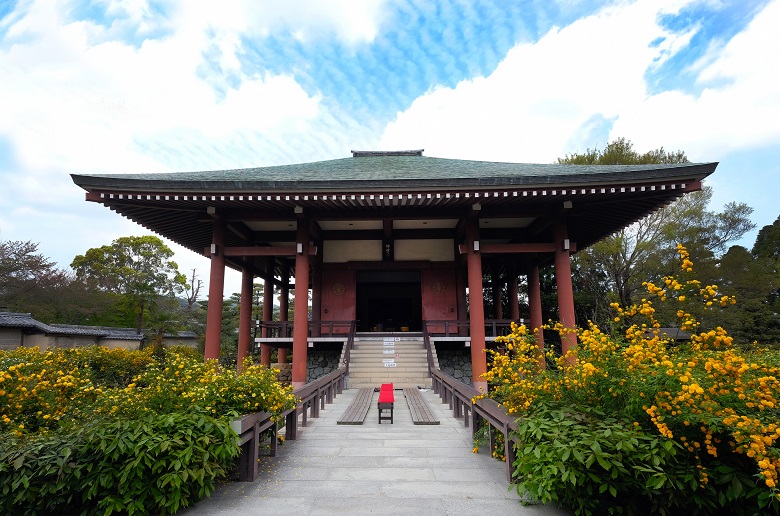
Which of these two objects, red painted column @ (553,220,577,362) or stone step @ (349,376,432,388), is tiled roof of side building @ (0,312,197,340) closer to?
stone step @ (349,376,432,388)

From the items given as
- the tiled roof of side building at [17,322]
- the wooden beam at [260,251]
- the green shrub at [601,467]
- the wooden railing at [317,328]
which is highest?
the wooden beam at [260,251]

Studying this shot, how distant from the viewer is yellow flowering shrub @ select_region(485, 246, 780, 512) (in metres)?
2.87

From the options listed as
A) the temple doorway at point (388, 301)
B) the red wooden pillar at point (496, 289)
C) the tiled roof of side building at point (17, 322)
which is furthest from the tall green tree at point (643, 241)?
the tiled roof of side building at point (17, 322)

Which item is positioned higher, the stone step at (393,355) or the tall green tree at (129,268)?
the tall green tree at (129,268)

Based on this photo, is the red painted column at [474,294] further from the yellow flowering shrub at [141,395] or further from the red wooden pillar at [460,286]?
the yellow flowering shrub at [141,395]

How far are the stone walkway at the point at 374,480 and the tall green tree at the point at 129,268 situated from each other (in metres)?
33.3

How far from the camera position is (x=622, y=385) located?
11.9ft

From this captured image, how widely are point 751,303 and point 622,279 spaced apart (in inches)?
217

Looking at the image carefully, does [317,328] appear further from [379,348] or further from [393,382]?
[393,382]

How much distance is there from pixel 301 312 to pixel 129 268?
3570cm

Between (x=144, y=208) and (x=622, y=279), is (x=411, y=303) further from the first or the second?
(x=144, y=208)

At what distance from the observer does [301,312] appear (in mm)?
11953

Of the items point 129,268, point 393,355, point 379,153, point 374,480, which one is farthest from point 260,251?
point 129,268

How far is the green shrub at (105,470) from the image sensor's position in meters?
3.19
